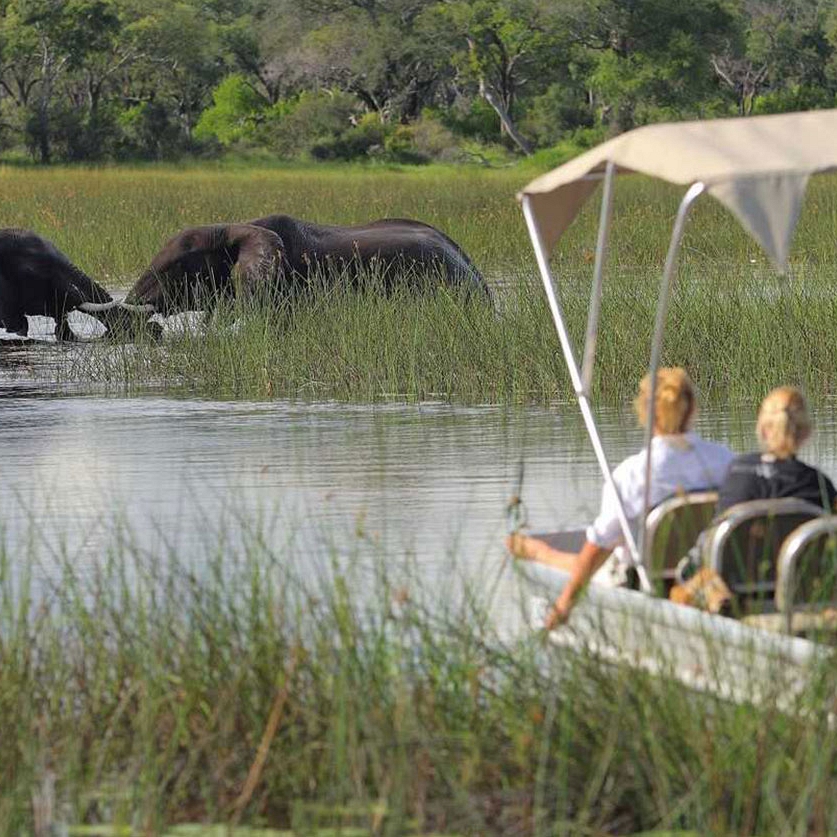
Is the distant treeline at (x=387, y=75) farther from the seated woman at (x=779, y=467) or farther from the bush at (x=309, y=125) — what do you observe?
the seated woman at (x=779, y=467)

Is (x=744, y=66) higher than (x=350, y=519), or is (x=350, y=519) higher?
(x=744, y=66)

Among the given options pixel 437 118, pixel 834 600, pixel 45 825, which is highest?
pixel 437 118

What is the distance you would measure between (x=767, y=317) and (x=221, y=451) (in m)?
3.98

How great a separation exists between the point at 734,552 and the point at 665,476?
0.79 metres

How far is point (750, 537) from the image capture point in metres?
6.83

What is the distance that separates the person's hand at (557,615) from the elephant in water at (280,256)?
1226 centimetres

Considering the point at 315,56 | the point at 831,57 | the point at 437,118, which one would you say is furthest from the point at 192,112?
the point at 831,57

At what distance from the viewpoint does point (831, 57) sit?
281ft

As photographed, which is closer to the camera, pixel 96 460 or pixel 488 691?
pixel 488 691

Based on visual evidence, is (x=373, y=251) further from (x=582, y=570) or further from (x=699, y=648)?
(x=699, y=648)

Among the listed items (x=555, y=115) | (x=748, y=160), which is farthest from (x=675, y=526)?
(x=555, y=115)

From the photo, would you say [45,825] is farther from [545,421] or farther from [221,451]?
[545,421]

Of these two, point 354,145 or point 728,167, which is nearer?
Answer: point 728,167

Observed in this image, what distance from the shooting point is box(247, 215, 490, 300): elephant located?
1975 cm
